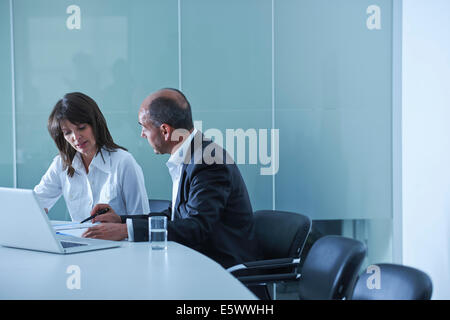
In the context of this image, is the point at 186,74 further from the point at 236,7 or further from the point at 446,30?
the point at 446,30

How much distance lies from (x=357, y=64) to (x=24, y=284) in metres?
3.17

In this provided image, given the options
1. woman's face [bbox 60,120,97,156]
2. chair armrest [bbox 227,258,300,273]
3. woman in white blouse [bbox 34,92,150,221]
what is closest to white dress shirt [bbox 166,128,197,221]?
chair armrest [bbox 227,258,300,273]

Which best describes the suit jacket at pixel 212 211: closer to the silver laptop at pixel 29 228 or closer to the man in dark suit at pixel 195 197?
the man in dark suit at pixel 195 197

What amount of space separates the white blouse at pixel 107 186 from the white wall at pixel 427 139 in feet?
6.70

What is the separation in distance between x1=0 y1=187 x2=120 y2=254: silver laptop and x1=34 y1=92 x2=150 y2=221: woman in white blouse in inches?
34.2

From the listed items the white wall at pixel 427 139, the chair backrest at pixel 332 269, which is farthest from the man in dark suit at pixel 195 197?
the white wall at pixel 427 139

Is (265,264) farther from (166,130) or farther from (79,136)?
(79,136)

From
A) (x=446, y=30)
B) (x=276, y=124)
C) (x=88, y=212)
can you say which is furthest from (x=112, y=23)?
(x=446, y=30)

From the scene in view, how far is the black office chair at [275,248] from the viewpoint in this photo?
1941mm

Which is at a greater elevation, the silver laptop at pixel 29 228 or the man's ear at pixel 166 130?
the man's ear at pixel 166 130

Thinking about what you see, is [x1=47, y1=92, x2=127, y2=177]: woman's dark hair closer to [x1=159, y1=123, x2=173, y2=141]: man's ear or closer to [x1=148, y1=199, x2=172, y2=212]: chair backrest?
[x1=148, y1=199, x2=172, y2=212]: chair backrest

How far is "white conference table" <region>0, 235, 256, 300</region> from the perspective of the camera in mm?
1152

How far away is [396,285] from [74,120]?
189cm

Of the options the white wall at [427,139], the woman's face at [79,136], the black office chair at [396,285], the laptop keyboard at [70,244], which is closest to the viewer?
the black office chair at [396,285]
